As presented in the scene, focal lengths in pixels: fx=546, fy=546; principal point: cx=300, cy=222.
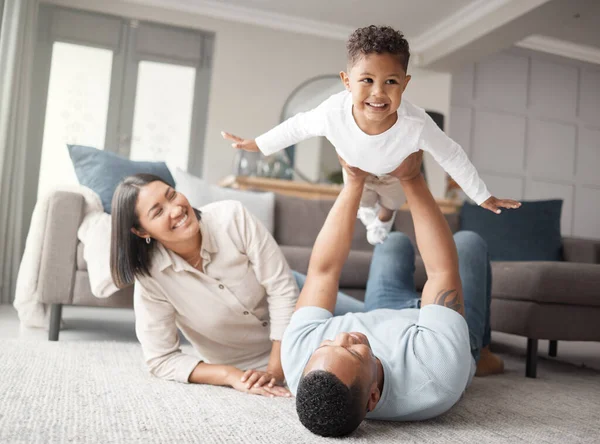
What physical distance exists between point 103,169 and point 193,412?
1.76 m

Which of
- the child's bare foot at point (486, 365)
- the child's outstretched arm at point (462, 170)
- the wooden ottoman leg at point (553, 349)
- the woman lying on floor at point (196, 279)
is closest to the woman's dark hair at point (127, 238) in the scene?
the woman lying on floor at point (196, 279)

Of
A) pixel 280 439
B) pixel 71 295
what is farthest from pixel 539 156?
pixel 280 439

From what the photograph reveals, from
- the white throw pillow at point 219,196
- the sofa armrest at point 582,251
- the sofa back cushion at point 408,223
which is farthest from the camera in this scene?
the sofa back cushion at point 408,223

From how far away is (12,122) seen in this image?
3996 mm

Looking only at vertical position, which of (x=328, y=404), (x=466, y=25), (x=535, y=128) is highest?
(x=466, y=25)

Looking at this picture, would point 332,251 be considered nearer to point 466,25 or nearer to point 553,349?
point 553,349

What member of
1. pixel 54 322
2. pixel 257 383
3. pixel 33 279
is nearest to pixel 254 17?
pixel 33 279

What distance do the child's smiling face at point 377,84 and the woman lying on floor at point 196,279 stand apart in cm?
60

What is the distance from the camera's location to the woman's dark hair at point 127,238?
1621 mm

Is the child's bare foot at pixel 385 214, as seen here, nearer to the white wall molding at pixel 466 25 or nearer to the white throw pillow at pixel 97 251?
the white throw pillow at pixel 97 251

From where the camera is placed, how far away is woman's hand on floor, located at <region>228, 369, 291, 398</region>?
60.6 inches

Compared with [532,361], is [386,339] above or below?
above

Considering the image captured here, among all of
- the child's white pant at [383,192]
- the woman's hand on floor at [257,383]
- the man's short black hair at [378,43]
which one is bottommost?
the woman's hand on floor at [257,383]

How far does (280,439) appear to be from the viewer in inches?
45.3
